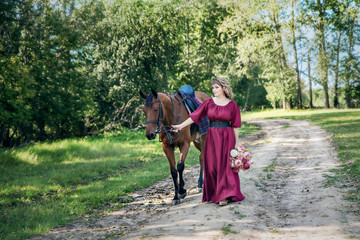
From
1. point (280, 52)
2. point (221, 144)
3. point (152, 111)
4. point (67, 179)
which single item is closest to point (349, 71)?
point (280, 52)

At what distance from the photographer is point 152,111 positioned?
18.3ft

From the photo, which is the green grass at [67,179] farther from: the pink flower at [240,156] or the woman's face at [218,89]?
the woman's face at [218,89]

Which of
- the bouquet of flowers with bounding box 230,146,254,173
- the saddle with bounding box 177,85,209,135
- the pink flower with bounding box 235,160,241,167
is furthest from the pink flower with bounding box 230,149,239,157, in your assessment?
the saddle with bounding box 177,85,209,135

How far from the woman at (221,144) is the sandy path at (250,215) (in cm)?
25

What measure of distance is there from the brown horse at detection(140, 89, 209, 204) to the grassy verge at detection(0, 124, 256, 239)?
1720mm

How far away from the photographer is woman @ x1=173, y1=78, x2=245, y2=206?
5.20 metres

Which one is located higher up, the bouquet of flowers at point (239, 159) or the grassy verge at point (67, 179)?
the bouquet of flowers at point (239, 159)

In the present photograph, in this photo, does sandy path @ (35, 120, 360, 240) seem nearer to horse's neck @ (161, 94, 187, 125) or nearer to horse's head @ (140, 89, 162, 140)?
horse's head @ (140, 89, 162, 140)

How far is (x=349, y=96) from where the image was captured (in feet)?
102

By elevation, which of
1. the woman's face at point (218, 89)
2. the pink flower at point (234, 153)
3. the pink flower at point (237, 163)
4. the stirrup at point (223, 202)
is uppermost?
the woman's face at point (218, 89)

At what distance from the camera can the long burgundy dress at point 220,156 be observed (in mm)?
5211

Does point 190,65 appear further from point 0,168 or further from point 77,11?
point 0,168

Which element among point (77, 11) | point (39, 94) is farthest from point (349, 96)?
point (39, 94)

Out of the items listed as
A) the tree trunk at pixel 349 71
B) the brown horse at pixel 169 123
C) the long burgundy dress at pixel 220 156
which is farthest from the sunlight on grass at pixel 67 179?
the tree trunk at pixel 349 71
